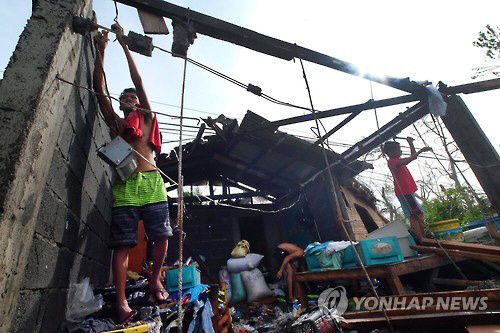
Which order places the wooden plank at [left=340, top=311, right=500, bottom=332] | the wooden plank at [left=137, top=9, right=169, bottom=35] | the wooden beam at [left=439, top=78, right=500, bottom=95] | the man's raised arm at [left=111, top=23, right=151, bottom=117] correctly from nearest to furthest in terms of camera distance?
the wooden plank at [left=340, top=311, right=500, bottom=332] < the man's raised arm at [left=111, top=23, right=151, bottom=117] < the wooden plank at [left=137, top=9, right=169, bottom=35] < the wooden beam at [left=439, top=78, right=500, bottom=95]

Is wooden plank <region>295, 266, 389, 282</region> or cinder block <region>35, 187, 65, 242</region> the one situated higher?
cinder block <region>35, 187, 65, 242</region>

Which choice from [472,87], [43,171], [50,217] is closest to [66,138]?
[43,171]

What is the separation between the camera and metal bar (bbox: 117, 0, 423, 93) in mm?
3256

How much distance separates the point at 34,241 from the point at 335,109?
14.6ft

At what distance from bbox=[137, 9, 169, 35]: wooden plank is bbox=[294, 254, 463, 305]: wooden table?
4.80m

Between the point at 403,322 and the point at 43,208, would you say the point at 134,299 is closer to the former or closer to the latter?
the point at 43,208

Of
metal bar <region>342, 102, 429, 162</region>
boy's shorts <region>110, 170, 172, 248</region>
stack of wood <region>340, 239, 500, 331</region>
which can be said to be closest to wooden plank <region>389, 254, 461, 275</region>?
stack of wood <region>340, 239, 500, 331</region>

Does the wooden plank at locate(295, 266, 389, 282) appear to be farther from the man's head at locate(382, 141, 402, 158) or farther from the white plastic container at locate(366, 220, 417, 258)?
the man's head at locate(382, 141, 402, 158)

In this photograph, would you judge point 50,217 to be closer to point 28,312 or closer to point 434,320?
point 28,312

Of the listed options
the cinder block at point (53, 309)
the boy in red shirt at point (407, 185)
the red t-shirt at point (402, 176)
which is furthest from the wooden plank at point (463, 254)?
the cinder block at point (53, 309)

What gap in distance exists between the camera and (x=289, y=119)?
4660mm

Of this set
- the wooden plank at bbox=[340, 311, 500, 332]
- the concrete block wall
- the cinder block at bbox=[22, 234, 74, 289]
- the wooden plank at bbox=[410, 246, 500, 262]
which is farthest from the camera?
the wooden plank at bbox=[410, 246, 500, 262]

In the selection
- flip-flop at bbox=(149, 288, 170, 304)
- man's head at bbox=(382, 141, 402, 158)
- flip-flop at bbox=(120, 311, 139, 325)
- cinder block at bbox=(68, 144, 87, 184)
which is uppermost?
man's head at bbox=(382, 141, 402, 158)

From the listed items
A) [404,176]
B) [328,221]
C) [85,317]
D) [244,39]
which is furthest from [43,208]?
[328,221]
